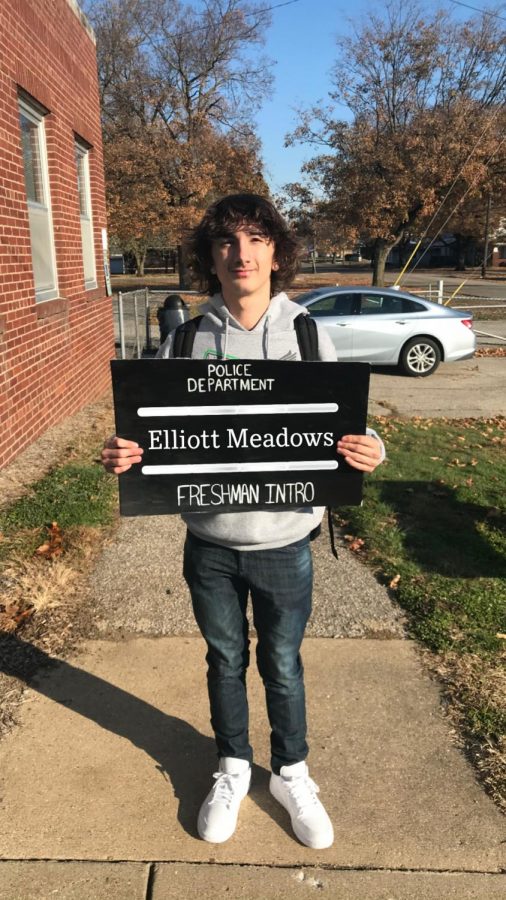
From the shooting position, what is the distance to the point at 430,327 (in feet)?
37.9

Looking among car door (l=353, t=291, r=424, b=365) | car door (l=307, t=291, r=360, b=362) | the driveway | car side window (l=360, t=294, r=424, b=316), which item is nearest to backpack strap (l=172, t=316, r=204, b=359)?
the driveway

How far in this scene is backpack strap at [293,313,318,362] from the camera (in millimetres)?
2152

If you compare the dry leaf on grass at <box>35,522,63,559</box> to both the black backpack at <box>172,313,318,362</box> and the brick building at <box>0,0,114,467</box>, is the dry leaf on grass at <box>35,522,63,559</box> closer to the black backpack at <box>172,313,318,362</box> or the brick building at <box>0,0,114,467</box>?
the brick building at <box>0,0,114,467</box>

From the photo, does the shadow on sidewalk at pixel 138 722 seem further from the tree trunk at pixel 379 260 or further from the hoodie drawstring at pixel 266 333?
the tree trunk at pixel 379 260

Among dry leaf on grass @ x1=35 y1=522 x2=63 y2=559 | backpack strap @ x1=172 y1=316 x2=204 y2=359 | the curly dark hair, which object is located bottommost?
dry leaf on grass @ x1=35 y1=522 x2=63 y2=559

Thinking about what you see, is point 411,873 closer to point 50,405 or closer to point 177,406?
point 177,406

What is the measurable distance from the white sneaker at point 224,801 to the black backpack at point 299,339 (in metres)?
1.34

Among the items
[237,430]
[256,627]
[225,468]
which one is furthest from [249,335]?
[256,627]

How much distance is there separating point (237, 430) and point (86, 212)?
8.31 metres

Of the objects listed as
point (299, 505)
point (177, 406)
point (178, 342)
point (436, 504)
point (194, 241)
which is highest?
point (194, 241)

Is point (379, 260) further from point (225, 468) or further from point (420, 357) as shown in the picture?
point (225, 468)

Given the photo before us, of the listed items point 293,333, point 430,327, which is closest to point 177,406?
point 293,333

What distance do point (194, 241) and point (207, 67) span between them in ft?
126

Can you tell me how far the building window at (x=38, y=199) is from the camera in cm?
664
